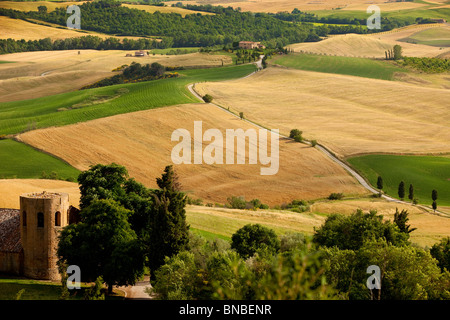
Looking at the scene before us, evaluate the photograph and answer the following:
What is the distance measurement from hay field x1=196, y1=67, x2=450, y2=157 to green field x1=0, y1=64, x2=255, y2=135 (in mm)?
8208

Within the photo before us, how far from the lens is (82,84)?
516 feet

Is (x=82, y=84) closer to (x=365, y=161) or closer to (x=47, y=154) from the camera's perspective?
(x=47, y=154)

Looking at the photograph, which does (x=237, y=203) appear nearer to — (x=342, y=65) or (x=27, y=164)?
(x=27, y=164)

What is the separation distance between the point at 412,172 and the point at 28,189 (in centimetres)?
5399

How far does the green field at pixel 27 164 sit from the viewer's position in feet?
270

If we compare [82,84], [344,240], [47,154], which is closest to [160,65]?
[82,84]

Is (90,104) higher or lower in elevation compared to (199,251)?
higher

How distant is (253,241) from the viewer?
5025 cm

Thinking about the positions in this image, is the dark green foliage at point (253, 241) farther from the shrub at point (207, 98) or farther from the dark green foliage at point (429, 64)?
the dark green foliage at point (429, 64)

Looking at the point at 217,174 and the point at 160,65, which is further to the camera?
the point at 160,65

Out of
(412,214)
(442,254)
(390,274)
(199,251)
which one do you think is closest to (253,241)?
(199,251)

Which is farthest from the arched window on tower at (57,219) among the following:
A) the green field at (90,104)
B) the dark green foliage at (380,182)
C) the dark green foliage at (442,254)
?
the green field at (90,104)

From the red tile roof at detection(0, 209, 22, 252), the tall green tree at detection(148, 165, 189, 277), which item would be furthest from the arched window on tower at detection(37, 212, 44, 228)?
the tall green tree at detection(148, 165, 189, 277)
